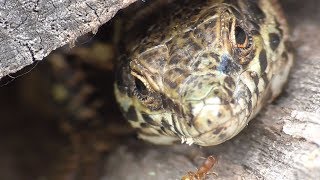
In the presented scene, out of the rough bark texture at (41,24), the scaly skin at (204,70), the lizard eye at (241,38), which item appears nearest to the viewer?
the rough bark texture at (41,24)

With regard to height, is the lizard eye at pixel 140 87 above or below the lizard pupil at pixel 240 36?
below

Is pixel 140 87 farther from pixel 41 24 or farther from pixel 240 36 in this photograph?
pixel 41 24

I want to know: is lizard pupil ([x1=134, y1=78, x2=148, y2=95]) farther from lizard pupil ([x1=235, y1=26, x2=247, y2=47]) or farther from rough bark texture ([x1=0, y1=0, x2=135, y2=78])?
rough bark texture ([x1=0, y1=0, x2=135, y2=78])

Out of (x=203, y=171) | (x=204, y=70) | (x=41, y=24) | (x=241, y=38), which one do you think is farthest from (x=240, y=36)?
(x=41, y=24)

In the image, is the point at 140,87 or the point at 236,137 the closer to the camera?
the point at 236,137

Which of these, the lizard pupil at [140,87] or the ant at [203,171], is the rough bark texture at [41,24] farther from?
the ant at [203,171]

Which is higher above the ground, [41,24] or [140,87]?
[41,24]

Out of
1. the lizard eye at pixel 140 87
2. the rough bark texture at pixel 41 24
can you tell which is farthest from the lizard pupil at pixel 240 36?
the rough bark texture at pixel 41 24

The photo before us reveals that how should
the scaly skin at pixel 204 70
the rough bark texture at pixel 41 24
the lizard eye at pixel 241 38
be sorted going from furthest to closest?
the lizard eye at pixel 241 38, the scaly skin at pixel 204 70, the rough bark texture at pixel 41 24
